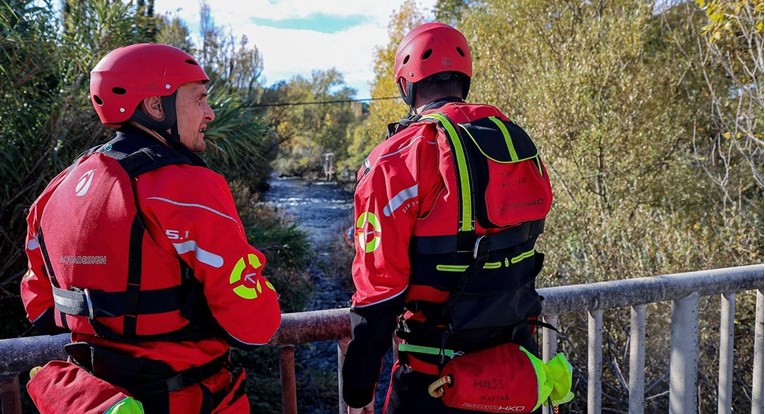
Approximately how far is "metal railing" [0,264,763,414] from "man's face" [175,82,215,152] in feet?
2.34

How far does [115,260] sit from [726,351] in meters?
2.74

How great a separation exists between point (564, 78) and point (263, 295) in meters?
10.3

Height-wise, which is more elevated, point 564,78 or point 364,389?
point 564,78

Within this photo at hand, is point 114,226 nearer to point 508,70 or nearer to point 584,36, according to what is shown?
point 584,36

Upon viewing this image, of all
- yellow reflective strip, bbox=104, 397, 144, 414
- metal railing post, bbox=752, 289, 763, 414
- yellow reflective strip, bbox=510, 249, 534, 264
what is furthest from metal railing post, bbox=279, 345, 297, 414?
metal railing post, bbox=752, 289, 763, 414

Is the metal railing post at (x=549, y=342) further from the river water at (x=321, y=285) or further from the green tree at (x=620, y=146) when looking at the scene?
the river water at (x=321, y=285)

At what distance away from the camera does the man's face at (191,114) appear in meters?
1.93

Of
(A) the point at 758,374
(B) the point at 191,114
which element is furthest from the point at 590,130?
(B) the point at 191,114

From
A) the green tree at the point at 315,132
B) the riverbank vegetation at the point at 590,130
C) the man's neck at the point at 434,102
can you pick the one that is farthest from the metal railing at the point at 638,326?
the green tree at the point at 315,132

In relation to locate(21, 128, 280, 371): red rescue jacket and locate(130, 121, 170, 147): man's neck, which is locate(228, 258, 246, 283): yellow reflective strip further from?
locate(130, 121, 170, 147): man's neck

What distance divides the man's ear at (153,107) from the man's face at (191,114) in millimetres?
51

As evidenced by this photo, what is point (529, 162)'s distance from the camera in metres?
2.09

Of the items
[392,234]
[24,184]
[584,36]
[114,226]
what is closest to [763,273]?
[392,234]

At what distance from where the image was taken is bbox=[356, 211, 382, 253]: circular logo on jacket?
192cm
